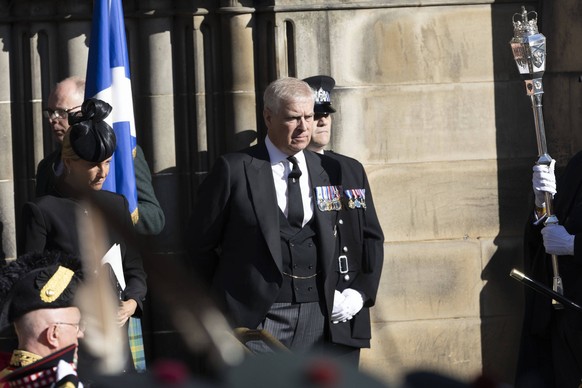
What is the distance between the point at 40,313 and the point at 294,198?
230 cm

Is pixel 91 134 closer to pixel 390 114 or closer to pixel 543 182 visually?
pixel 543 182

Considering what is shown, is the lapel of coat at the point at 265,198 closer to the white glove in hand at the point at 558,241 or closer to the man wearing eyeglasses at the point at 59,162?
the man wearing eyeglasses at the point at 59,162

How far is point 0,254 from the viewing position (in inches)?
303

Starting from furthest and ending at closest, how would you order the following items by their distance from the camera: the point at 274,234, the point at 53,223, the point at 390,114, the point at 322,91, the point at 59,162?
1. the point at 390,114
2. the point at 322,91
3. the point at 274,234
4. the point at 59,162
5. the point at 53,223

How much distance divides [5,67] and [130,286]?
7.24 feet

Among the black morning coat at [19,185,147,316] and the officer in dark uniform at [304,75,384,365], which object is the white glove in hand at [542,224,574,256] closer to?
the officer in dark uniform at [304,75,384,365]

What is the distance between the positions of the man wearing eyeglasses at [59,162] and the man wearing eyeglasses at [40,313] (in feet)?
5.91

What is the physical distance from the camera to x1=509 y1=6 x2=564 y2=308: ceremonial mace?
22.1 ft

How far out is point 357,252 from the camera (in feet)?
21.9

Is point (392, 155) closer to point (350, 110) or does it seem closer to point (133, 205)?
point (350, 110)

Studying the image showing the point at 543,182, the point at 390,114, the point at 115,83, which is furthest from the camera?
the point at 390,114

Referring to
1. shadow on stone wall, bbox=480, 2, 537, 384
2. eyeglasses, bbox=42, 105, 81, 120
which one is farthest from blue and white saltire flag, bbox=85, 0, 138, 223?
shadow on stone wall, bbox=480, 2, 537, 384

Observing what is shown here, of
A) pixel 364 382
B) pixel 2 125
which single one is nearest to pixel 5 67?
pixel 2 125

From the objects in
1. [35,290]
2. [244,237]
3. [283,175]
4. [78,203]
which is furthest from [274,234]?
[35,290]
